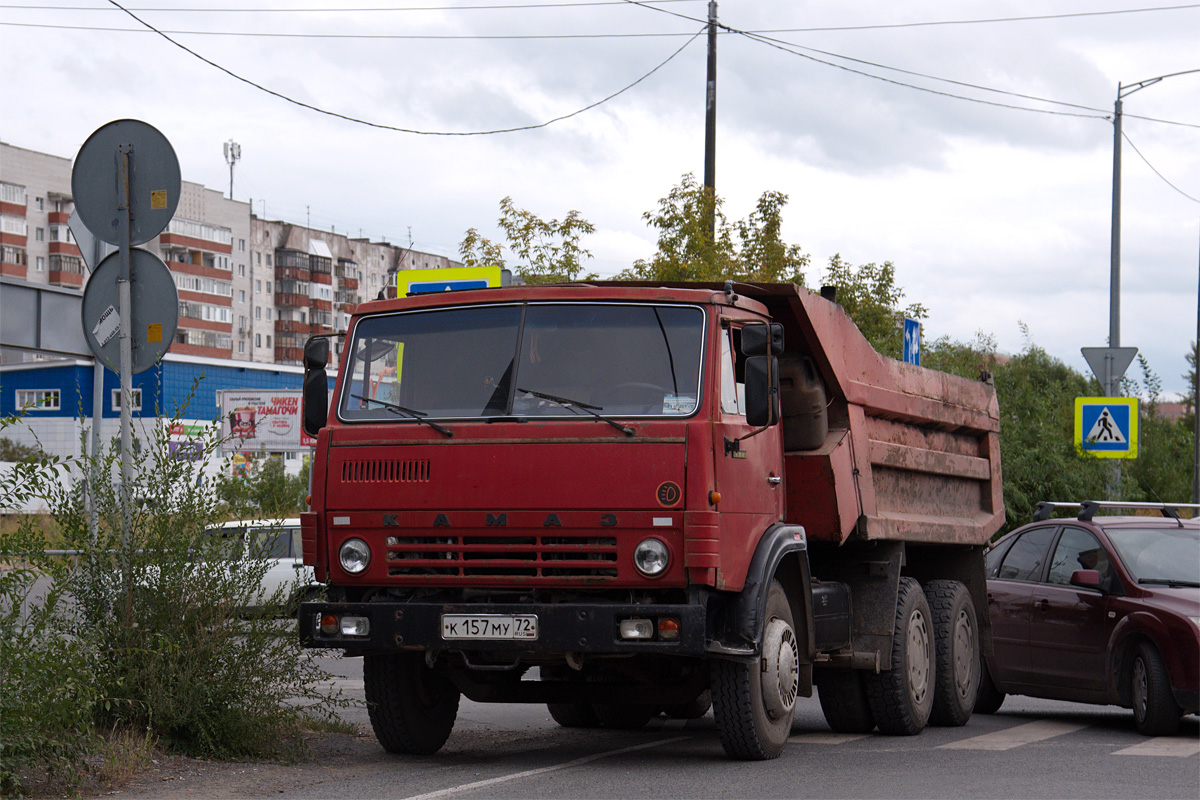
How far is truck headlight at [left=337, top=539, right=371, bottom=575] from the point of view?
7891 millimetres

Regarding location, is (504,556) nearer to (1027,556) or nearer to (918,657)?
(918,657)

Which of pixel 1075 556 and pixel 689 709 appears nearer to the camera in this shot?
pixel 689 709

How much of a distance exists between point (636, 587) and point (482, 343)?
160 cm

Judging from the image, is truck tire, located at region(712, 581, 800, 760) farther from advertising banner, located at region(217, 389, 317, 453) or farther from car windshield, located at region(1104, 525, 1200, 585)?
advertising banner, located at region(217, 389, 317, 453)

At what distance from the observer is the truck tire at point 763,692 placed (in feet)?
25.8

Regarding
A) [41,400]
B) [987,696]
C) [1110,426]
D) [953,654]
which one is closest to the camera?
[41,400]

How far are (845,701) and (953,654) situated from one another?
3.99ft

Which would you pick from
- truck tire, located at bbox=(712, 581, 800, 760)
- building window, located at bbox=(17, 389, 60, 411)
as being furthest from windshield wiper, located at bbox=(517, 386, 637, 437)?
building window, located at bbox=(17, 389, 60, 411)

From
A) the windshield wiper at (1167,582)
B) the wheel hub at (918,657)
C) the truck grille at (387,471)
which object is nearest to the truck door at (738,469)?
the truck grille at (387,471)

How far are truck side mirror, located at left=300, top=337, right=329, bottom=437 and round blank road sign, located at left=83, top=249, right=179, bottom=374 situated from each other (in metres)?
0.77

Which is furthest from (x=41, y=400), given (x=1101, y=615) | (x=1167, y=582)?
(x=1167, y=582)

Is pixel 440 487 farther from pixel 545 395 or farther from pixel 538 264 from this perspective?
pixel 538 264

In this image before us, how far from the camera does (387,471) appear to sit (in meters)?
7.86

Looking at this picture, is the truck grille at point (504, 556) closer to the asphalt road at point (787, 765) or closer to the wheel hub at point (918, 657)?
the asphalt road at point (787, 765)
